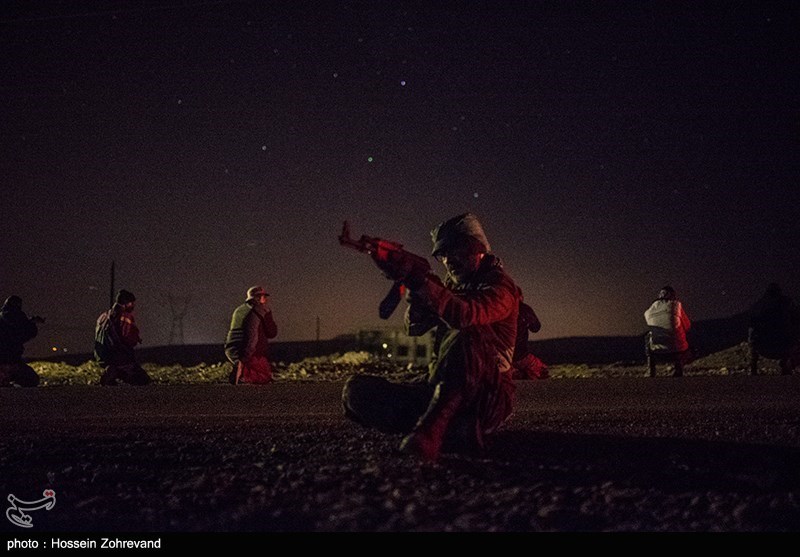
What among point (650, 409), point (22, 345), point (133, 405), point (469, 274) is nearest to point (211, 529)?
point (469, 274)

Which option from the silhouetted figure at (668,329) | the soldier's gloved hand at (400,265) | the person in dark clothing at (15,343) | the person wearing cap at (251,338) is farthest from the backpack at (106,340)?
the soldier's gloved hand at (400,265)

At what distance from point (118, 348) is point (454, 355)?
12.4 m

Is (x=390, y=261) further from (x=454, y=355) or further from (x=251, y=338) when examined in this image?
(x=251, y=338)

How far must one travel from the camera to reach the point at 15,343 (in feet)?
51.4

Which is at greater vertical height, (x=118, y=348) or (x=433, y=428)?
(x=118, y=348)

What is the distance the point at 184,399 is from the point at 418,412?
6.82 meters

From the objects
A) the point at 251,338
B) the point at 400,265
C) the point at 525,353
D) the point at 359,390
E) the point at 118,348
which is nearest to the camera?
the point at 400,265

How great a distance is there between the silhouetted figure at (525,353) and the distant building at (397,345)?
5958 millimetres

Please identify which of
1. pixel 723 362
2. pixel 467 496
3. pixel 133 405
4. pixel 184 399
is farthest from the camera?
pixel 723 362

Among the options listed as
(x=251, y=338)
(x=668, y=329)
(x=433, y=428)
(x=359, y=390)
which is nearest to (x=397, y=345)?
(x=251, y=338)

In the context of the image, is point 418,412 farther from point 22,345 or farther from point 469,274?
point 22,345

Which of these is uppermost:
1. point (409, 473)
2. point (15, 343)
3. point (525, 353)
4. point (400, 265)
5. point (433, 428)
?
point (400, 265)

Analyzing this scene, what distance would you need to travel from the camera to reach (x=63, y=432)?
822 centimetres

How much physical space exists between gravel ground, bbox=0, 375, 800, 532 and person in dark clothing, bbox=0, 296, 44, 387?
6.77m
